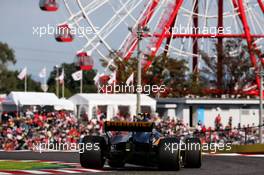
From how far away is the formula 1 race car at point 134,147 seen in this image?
18.5 m

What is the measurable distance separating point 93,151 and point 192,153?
2452 millimetres

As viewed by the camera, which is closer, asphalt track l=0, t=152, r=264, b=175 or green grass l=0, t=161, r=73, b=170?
asphalt track l=0, t=152, r=264, b=175

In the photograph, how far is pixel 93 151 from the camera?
19.0m

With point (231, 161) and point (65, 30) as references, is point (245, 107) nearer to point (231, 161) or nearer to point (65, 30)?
point (65, 30)

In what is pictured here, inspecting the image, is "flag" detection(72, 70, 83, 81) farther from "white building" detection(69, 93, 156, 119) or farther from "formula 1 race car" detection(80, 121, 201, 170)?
"formula 1 race car" detection(80, 121, 201, 170)

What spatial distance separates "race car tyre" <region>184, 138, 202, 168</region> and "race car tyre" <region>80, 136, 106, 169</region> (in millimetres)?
2038

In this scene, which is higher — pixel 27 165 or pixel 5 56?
pixel 5 56

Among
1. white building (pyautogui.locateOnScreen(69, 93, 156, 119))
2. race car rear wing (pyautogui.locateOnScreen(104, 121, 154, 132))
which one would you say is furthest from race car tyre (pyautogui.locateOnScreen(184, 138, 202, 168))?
white building (pyautogui.locateOnScreen(69, 93, 156, 119))

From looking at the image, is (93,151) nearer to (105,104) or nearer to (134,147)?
(134,147)

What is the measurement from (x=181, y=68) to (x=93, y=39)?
17.3 m

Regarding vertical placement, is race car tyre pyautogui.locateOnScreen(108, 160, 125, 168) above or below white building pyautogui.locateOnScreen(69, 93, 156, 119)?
below

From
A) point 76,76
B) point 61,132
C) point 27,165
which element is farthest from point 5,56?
point 27,165

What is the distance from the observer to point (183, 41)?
2240 inches

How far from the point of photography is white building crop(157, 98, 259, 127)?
50875 millimetres
